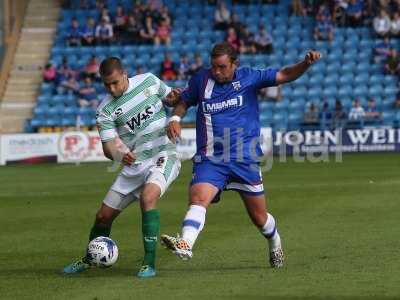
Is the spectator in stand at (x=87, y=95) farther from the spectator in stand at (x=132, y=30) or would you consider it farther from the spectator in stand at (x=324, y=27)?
the spectator in stand at (x=324, y=27)

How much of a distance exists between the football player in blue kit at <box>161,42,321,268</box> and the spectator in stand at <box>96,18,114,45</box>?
26.9 metres

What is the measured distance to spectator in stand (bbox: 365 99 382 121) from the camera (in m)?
32.3

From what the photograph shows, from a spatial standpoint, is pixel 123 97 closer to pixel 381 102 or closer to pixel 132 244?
pixel 132 244

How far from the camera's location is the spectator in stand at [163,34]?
120 feet

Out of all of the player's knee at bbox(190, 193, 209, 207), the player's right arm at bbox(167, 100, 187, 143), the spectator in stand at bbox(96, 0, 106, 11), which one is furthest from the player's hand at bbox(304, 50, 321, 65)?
the spectator in stand at bbox(96, 0, 106, 11)

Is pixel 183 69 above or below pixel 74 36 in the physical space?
below

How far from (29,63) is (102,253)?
27851 mm

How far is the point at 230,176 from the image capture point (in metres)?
9.53

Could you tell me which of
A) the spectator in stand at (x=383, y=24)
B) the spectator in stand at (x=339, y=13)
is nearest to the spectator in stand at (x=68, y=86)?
the spectator in stand at (x=339, y=13)

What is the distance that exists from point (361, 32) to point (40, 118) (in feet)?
38.9

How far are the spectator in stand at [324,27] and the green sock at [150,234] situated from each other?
89.2 ft

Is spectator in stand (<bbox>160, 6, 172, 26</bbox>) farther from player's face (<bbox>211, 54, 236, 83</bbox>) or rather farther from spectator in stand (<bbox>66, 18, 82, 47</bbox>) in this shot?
player's face (<bbox>211, 54, 236, 83</bbox>)

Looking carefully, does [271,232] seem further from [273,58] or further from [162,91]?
[273,58]

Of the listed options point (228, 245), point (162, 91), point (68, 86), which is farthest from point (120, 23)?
point (162, 91)
